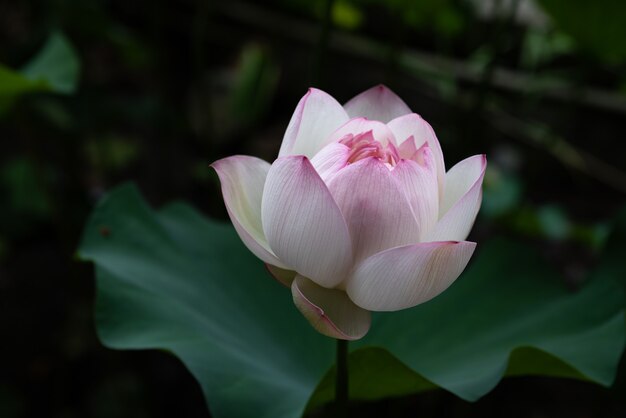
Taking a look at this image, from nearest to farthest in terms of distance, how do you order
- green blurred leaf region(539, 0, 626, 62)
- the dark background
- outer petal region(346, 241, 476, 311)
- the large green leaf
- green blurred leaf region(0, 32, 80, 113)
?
outer petal region(346, 241, 476, 311) → the large green leaf → green blurred leaf region(0, 32, 80, 113) → green blurred leaf region(539, 0, 626, 62) → the dark background

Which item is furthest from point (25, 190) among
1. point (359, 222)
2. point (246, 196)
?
point (359, 222)

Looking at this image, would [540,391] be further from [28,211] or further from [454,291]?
[28,211]

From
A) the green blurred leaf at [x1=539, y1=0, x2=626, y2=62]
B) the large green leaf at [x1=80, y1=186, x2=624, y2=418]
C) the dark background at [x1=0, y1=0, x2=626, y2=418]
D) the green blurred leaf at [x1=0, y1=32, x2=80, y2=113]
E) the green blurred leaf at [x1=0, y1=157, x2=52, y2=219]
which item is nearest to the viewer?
the large green leaf at [x1=80, y1=186, x2=624, y2=418]

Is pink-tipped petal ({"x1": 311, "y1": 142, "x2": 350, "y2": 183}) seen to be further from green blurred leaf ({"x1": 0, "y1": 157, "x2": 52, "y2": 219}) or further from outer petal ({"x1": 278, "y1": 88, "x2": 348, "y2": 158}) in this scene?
green blurred leaf ({"x1": 0, "y1": 157, "x2": 52, "y2": 219})

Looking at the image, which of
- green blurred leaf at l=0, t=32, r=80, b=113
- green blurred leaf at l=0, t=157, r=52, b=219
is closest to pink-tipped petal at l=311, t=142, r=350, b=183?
green blurred leaf at l=0, t=32, r=80, b=113

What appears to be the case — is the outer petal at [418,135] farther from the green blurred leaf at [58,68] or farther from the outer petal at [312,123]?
the green blurred leaf at [58,68]

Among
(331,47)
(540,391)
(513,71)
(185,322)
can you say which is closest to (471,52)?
(513,71)

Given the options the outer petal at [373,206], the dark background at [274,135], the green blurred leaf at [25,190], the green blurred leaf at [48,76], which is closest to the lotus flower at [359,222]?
the outer petal at [373,206]
